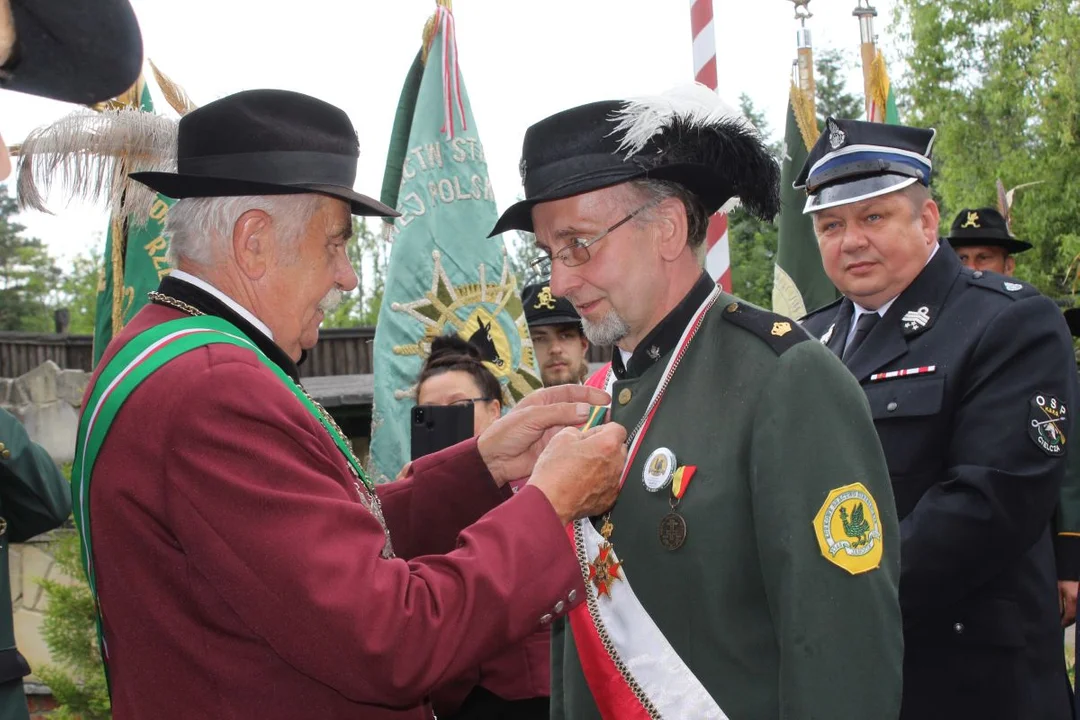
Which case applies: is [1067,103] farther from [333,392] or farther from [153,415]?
[153,415]

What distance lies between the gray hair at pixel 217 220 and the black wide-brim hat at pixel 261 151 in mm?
22

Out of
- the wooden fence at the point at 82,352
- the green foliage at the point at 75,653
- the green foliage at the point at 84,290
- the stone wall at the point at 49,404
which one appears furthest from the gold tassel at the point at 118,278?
the green foliage at the point at 84,290

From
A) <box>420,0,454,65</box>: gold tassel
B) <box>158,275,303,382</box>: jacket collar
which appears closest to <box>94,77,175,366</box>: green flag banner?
<box>420,0,454,65</box>: gold tassel

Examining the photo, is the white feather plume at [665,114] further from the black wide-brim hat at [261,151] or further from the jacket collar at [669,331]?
the black wide-brim hat at [261,151]

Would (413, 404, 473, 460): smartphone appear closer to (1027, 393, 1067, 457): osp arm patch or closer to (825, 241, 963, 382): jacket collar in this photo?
(825, 241, 963, 382): jacket collar

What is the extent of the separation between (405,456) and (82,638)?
1971 mm

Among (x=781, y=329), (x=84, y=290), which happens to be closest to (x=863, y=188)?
(x=781, y=329)

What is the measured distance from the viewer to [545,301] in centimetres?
626

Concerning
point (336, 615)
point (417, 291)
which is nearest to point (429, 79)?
point (417, 291)

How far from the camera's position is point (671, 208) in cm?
260

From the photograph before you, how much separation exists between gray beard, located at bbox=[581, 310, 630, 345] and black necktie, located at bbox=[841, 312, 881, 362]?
1.33 metres

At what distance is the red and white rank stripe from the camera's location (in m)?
3.33

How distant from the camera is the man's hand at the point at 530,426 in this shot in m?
2.80

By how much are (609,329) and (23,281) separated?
4059 centimetres
